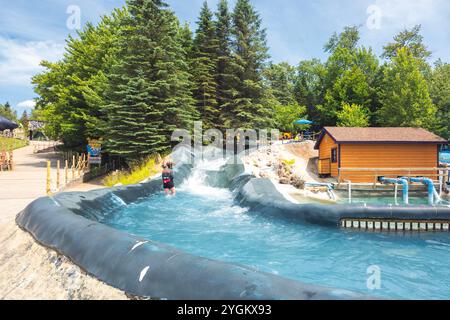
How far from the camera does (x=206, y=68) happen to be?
27.0 metres

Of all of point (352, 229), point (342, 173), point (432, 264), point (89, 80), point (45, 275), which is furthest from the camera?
point (89, 80)

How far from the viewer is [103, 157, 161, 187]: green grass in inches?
676

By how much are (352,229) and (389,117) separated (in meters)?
30.9

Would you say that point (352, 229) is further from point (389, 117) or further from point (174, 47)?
point (389, 117)

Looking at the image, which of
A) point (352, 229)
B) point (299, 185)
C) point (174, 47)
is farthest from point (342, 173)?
point (174, 47)

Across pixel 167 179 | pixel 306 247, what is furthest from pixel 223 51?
pixel 306 247

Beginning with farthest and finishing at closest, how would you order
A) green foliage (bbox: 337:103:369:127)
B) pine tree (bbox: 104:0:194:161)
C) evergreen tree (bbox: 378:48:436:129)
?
green foliage (bbox: 337:103:369:127) → evergreen tree (bbox: 378:48:436:129) → pine tree (bbox: 104:0:194:161)

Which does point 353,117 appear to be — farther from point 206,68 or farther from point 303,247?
point 303,247

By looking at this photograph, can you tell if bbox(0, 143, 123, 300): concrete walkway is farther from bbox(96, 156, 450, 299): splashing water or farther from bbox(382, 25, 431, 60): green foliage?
bbox(382, 25, 431, 60): green foliage

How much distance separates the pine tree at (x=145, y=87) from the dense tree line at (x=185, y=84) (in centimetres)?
7

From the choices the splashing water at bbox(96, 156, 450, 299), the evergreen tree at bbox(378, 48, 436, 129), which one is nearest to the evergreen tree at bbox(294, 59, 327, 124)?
the evergreen tree at bbox(378, 48, 436, 129)

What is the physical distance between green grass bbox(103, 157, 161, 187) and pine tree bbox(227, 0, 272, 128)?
361 inches

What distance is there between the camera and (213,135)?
26844mm

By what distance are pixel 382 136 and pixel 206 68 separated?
→ 605 inches
